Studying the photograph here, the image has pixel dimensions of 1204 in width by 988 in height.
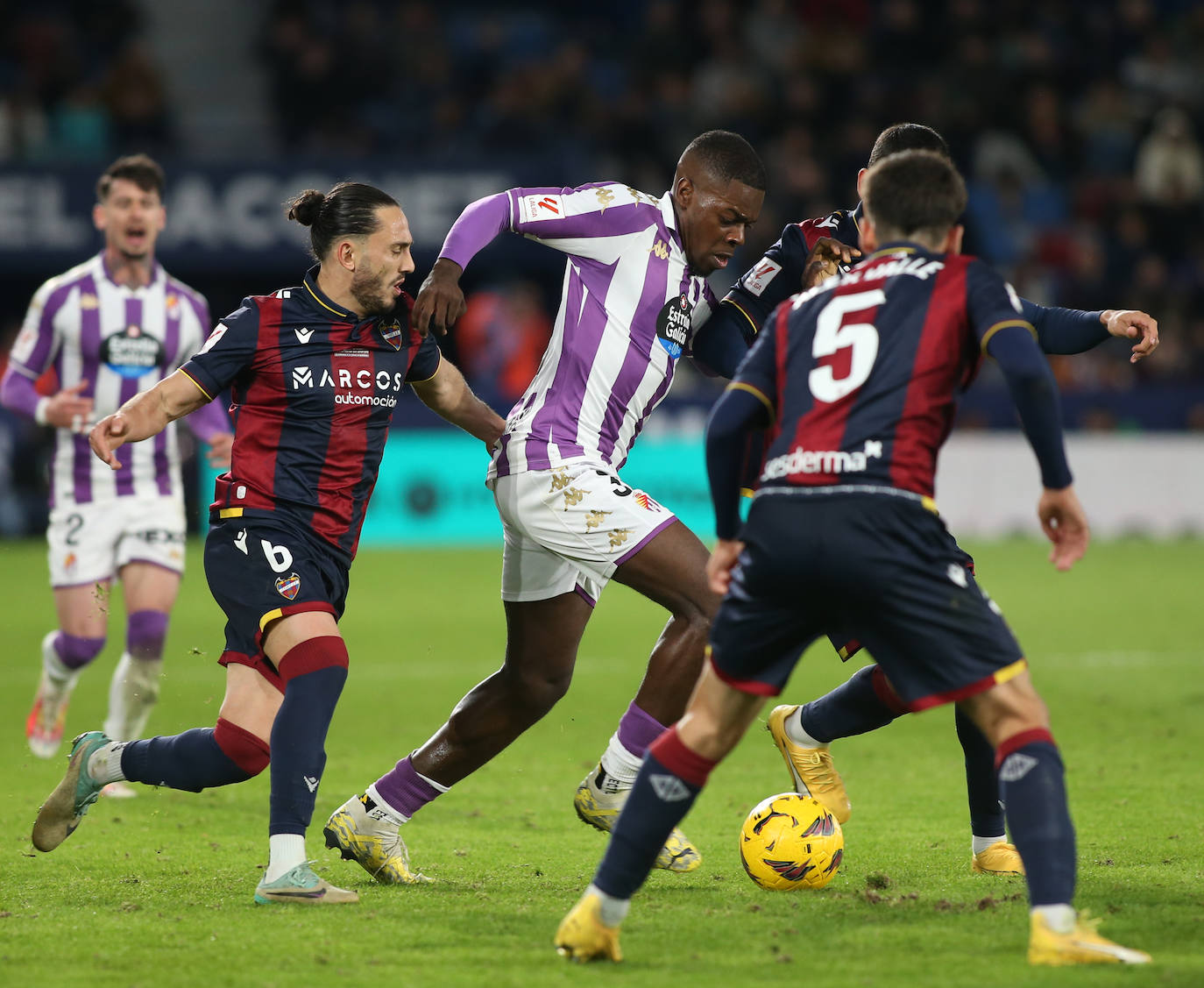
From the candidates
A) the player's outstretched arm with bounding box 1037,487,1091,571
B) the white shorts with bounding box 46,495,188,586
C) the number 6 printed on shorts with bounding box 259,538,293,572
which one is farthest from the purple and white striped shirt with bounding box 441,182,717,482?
the white shorts with bounding box 46,495,188,586

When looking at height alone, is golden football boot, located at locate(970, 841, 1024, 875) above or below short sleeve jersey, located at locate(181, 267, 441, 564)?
below

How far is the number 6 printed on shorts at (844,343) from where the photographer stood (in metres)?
3.82

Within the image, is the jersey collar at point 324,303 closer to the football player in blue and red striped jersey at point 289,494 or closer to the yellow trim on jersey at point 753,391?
the football player in blue and red striped jersey at point 289,494

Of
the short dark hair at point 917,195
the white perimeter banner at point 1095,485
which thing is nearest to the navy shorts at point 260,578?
the short dark hair at point 917,195

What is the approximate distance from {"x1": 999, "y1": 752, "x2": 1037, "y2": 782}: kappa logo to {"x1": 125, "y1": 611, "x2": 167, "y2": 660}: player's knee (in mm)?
4236

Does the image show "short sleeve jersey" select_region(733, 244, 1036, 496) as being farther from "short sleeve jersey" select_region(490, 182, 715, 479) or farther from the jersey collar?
the jersey collar

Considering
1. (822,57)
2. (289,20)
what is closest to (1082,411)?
(822,57)

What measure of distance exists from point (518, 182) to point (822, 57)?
4860mm

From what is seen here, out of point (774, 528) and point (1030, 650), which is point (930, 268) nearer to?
point (774, 528)

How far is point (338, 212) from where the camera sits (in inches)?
194

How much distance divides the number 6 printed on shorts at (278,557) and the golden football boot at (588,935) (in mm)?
1469

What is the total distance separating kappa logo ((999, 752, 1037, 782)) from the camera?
368 cm

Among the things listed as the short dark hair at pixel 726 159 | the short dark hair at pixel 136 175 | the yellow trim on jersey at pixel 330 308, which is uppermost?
the short dark hair at pixel 136 175

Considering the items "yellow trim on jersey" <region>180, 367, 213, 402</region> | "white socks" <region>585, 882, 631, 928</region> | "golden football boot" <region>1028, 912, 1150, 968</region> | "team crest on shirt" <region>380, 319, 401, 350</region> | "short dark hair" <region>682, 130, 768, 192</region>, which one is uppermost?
"short dark hair" <region>682, 130, 768, 192</region>
